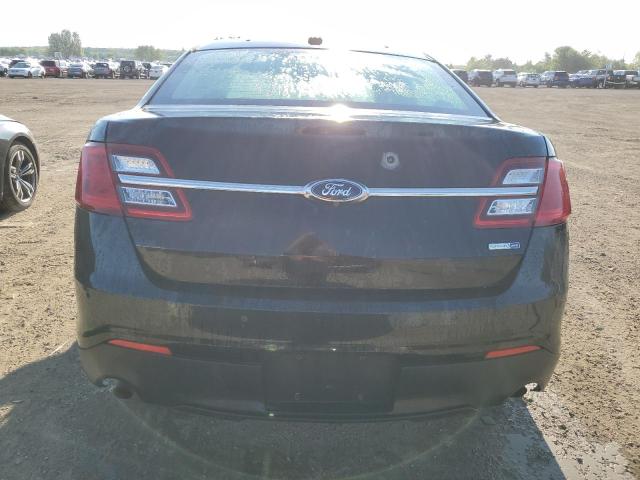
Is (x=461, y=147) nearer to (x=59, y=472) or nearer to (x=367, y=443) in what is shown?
(x=367, y=443)

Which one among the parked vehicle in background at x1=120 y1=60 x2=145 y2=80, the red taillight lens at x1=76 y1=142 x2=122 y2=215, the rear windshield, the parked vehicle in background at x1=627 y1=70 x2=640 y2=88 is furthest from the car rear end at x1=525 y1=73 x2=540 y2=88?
A: the red taillight lens at x1=76 y1=142 x2=122 y2=215

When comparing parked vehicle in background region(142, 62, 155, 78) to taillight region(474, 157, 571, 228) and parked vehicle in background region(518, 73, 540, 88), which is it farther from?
taillight region(474, 157, 571, 228)

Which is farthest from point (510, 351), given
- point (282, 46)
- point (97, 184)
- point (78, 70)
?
point (78, 70)

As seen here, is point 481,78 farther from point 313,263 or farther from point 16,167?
point 313,263

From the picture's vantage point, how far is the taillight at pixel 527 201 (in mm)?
1938

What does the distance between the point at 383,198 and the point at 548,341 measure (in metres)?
0.84


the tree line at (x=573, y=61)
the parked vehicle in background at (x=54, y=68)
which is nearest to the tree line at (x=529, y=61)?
the tree line at (x=573, y=61)

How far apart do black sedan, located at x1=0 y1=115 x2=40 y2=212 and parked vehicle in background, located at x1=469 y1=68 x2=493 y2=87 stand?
2374 inches

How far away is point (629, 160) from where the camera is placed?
11195 millimetres

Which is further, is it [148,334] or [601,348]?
[601,348]

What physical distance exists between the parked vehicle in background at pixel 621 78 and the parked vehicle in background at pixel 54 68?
59193 millimetres

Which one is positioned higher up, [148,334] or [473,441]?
[148,334]

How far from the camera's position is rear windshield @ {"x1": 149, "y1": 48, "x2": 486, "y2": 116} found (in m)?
2.58

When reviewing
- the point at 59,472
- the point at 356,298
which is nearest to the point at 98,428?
the point at 59,472
